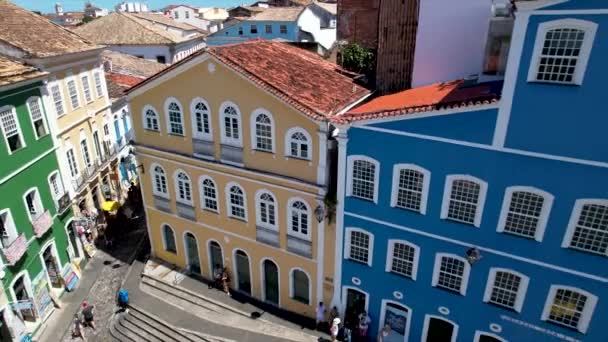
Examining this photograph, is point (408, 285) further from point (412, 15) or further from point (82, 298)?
point (82, 298)

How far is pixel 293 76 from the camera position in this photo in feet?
64.2

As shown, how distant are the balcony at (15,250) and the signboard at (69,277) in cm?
430

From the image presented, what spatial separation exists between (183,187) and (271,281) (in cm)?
695

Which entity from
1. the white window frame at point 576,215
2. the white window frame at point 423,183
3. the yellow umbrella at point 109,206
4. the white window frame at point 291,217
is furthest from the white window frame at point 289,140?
the yellow umbrella at point 109,206

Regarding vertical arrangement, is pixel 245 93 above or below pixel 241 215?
above

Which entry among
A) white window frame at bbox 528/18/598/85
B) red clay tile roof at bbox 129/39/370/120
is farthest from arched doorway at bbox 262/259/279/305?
white window frame at bbox 528/18/598/85

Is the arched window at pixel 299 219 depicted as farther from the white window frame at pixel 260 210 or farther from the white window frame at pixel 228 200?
the white window frame at pixel 228 200

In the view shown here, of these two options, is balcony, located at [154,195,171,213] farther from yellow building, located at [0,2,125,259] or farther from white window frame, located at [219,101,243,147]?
white window frame, located at [219,101,243,147]

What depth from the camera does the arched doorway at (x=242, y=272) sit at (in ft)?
72.5

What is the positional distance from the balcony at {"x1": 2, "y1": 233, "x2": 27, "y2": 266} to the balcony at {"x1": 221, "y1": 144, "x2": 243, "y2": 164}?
33.9ft

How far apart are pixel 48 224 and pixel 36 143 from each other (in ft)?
14.3

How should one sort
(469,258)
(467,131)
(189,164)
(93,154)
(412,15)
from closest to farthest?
1. (467,131)
2. (469,258)
3. (412,15)
4. (189,164)
5. (93,154)

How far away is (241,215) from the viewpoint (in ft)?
68.6

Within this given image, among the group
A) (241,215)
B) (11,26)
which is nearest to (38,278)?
(241,215)
